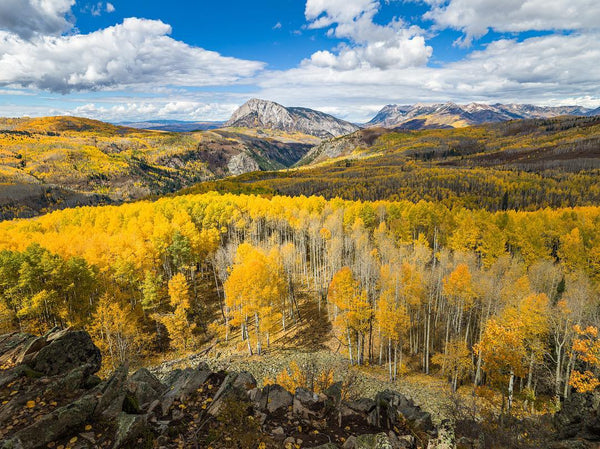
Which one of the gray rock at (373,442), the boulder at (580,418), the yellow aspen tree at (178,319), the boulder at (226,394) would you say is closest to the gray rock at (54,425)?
the boulder at (226,394)

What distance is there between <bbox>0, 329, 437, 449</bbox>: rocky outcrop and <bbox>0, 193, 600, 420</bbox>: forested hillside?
16.1 metres

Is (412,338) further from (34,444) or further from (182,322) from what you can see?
(34,444)

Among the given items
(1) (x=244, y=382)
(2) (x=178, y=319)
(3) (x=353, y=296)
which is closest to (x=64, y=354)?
(1) (x=244, y=382)

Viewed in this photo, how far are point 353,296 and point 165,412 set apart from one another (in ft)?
91.7

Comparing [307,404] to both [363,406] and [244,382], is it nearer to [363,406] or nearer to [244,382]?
[363,406]

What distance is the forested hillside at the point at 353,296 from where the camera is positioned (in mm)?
32625

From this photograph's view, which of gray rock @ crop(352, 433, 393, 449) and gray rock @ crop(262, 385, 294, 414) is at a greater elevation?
gray rock @ crop(352, 433, 393, 449)

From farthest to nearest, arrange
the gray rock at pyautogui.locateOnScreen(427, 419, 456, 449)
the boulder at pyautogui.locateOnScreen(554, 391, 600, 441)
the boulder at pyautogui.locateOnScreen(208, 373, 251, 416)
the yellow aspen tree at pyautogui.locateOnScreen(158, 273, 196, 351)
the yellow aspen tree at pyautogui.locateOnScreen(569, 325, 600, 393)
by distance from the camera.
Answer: the yellow aspen tree at pyautogui.locateOnScreen(158, 273, 196, 351) → the yellow aspen tree at pyautogui.locateOnScreen(569, 325, 600, 393) → the boulder at pyautogui.locateOnScreen(554, 391, 600, 441) → the boulder at pyautogui.locateOnScreen(208, 373, 251, 416) → the gray rock at pyautogui.locateOnScreen(427, 419, 456, 449)

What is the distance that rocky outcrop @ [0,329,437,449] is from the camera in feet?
36.0

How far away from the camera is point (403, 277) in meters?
45.3

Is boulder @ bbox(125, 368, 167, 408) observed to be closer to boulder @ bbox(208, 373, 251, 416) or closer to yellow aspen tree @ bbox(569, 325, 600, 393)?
boulder @ bbox(208, 373, 251, 416)

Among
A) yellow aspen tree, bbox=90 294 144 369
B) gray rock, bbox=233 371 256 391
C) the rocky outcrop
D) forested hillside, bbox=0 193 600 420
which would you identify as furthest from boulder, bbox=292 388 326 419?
yellow aspen tree, bbox=90 294 144 369

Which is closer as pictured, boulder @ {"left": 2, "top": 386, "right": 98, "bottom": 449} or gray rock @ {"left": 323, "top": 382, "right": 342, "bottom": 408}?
boulder @ {"left": 2, "top": 386, "right": 98, "bottom": 449}

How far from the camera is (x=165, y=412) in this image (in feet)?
45.9
